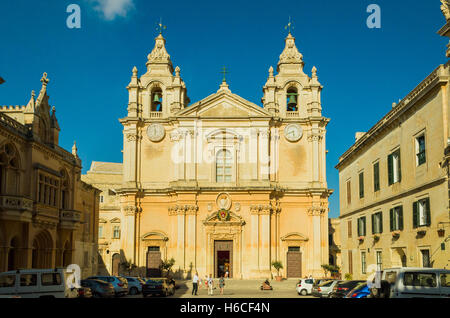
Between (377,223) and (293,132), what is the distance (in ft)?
60.0

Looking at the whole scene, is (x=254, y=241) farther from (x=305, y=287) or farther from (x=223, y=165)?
(x=305, y=287)

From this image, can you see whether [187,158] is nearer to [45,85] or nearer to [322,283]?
[45,85]

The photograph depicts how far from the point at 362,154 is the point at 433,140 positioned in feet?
36.2

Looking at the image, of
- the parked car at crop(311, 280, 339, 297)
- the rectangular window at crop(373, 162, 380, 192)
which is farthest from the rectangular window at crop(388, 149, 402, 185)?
the parked car at crop(311, 280, 339, 297)

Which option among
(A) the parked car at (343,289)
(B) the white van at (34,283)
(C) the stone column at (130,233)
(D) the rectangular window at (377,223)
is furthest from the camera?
(C) the stone column at (130,233)

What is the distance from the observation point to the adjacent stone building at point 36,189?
25625 millimetres

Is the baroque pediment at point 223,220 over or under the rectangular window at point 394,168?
under

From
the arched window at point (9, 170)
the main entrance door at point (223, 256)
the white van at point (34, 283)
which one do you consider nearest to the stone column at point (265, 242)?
the main entrance door at point (223, 256)

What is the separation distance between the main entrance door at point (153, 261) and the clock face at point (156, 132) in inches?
383

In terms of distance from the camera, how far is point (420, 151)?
A: 23.1m

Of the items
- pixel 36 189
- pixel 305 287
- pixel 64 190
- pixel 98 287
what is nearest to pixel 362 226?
pixel 305 287

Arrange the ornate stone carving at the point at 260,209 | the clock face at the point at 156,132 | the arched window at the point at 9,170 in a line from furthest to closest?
1. the clock face at the point at 156,132
2. the ornate stone carving at the point at 260,209
3. the arched window at the point at 9,170

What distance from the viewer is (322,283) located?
28.5m

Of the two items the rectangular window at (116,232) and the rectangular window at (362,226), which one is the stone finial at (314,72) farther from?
the rectangular window at (116,232)
